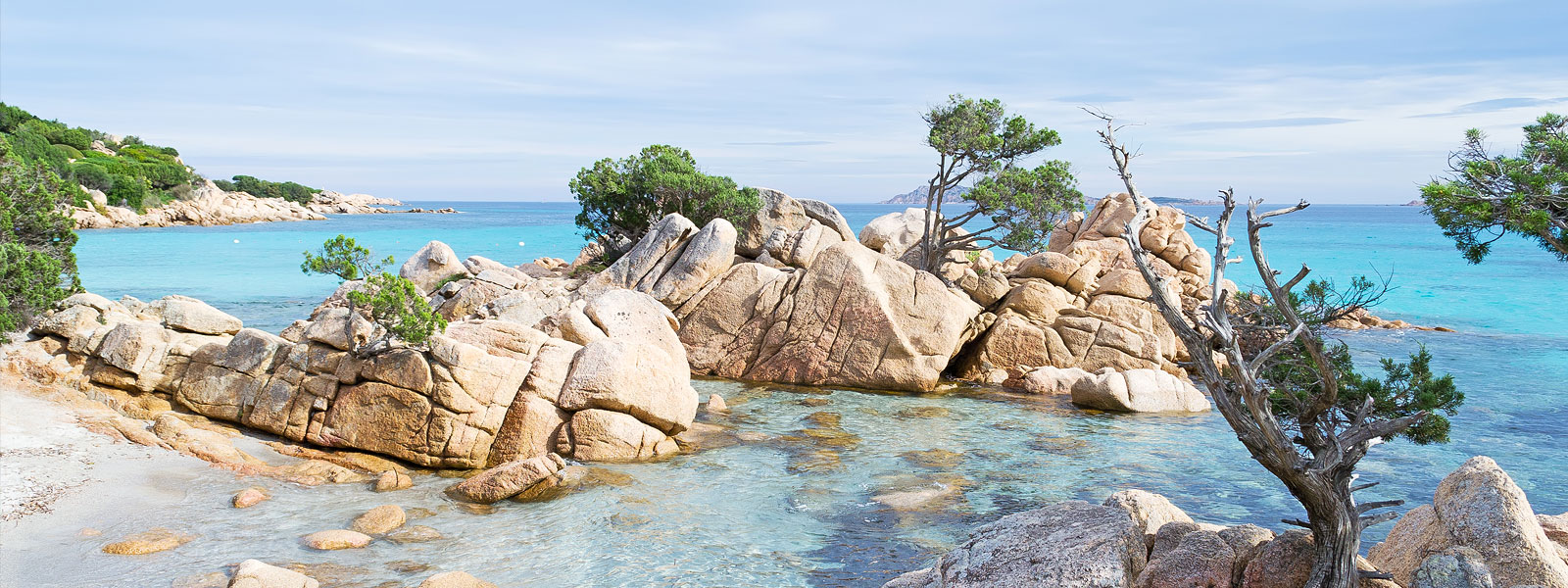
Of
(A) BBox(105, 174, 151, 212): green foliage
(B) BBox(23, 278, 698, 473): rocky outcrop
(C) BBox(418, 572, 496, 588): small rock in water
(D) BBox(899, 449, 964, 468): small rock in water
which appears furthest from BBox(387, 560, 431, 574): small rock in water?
(A) BBox(105, 174, 151, 212): green foliage

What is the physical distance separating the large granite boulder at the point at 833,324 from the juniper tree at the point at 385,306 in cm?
1097

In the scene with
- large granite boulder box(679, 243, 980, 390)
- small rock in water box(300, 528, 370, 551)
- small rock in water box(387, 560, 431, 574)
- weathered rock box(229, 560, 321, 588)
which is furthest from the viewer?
large granite boulder box(679, 243, 980, 390)

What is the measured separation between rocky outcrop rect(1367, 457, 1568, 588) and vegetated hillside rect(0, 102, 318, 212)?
103m

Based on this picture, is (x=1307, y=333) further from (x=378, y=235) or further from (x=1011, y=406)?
(x=378, y=235)

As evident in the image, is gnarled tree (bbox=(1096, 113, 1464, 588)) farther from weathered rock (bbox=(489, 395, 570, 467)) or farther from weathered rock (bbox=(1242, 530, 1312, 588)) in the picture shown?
weathered rock (bbox=(489, 395, 570, 467))

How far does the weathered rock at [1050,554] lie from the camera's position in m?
9.94

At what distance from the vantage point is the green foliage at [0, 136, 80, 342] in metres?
18.5

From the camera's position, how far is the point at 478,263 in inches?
1261

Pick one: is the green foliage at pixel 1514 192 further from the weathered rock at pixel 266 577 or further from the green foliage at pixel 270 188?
the green foliage at pixel 270 188

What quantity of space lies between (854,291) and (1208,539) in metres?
16.9

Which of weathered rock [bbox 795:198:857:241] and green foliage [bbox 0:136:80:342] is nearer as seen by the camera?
green foliage [bbox 0:136:80:342]

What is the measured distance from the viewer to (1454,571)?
938cm

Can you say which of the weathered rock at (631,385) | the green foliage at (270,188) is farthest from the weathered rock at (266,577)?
the green foliage at (270,188)

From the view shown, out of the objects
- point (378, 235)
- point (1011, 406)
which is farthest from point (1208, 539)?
point (378, 235)
